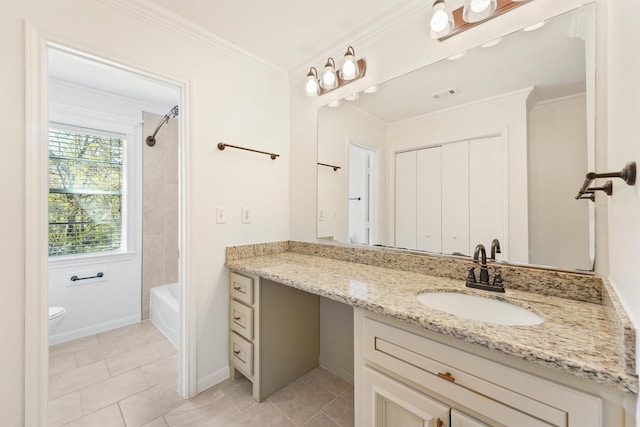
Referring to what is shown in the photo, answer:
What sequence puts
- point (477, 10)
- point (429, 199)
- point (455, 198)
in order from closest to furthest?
point (477, 10)
point (455, 198)
point (429, 199)

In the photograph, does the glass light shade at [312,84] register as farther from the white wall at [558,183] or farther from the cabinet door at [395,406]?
the cabinet door at [395,406]

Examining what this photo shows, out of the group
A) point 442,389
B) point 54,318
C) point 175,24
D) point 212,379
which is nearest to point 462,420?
point 442,389

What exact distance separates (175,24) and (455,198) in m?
1.89

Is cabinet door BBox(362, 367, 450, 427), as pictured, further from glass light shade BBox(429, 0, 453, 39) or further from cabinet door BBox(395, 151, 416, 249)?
glass light shade BBox(429, 0, 453, 39)

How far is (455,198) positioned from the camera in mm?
1394

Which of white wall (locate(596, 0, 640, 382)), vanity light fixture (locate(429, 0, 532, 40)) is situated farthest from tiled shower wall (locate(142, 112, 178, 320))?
white wall (locate(596, 0, 640, 382))

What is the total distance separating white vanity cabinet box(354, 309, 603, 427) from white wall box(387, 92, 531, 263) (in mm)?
656

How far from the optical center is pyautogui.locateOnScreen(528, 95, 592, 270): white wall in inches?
42.3

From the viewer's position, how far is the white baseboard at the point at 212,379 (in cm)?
169

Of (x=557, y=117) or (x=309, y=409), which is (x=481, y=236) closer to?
(x=557, y=117)

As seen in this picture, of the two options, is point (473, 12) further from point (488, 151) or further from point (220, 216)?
point (220, 216)

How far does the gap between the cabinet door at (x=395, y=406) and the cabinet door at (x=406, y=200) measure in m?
0.77

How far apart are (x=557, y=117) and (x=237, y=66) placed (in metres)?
1.88

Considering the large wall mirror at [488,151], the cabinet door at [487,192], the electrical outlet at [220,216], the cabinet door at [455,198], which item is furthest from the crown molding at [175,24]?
the cabinet door at [487,192]
